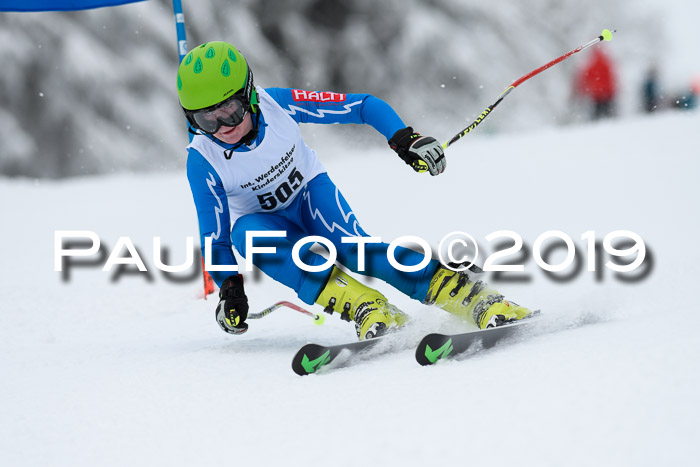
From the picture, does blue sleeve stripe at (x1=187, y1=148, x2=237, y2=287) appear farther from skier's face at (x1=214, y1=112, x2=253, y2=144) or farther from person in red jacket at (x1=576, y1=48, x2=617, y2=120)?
person in red jacket at (x1=576, y1=48, x2=617, y2=120)

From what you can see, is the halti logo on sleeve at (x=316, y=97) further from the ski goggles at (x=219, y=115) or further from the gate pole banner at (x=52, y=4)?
the gate pole banner at (x=52, y=4)

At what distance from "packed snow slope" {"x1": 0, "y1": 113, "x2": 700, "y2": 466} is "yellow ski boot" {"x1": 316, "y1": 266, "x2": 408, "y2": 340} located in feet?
Result: 0.39

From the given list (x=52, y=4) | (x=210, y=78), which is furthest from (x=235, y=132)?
(x=52, y=4)

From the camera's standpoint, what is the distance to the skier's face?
10.5 feet

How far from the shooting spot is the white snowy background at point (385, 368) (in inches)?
77.8

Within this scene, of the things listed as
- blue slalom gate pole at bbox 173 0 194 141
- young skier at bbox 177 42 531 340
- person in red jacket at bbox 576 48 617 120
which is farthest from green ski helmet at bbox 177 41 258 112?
person in red jacket at bbox 576 48 617 120

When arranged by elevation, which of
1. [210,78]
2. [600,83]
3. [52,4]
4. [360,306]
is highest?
[600,83]

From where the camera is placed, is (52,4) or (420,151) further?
(52,4)

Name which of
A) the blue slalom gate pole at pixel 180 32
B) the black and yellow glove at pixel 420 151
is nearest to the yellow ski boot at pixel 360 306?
the black and yellow glove at pixel 420 151

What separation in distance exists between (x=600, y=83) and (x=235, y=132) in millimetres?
10152

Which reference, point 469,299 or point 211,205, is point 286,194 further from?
point 469,299

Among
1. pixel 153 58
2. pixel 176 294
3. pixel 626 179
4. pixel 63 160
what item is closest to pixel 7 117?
pixel 63 160

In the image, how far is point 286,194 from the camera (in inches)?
140

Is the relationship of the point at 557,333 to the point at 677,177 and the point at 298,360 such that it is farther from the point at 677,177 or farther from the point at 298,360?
the point at 677,177
